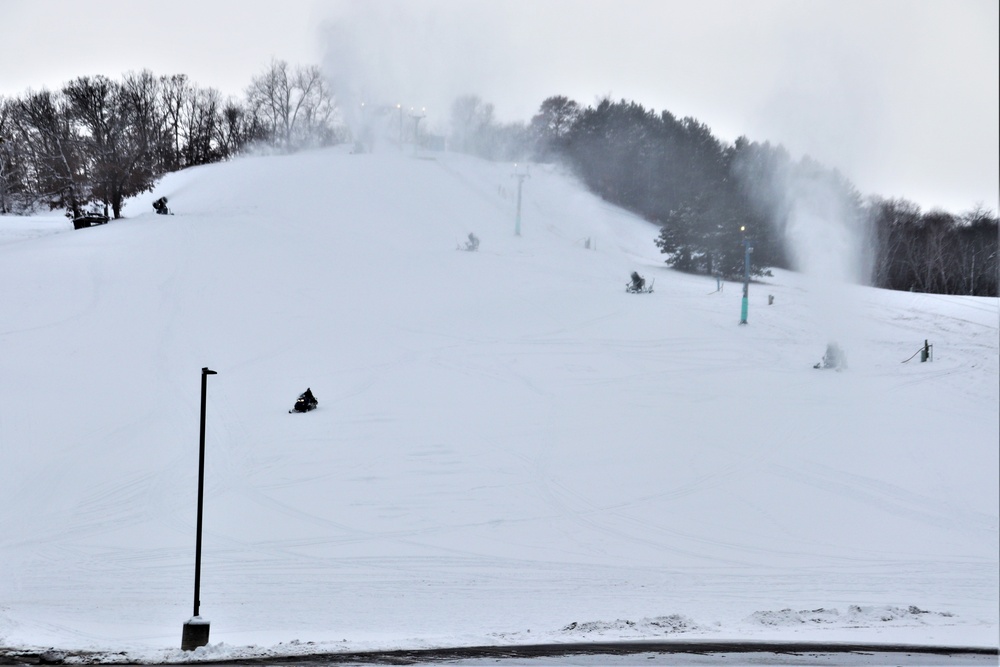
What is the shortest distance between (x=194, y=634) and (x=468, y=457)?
8.78 metres

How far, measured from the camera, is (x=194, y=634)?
33.1ft

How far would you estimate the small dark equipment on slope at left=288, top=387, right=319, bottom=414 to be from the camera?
798 inches

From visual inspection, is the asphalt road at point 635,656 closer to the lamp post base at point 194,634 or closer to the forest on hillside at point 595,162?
the lamp post base at point 194,634

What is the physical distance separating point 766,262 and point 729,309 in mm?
10521

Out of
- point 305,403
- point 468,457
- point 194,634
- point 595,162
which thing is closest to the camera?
point 194,634

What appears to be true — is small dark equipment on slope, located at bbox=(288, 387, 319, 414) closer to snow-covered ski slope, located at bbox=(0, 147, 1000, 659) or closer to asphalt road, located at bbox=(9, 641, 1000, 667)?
snow-covered ski slope, located at bbox=(0, 147, 1000, 659)

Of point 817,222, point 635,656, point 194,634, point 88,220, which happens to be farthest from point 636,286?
point 88,220

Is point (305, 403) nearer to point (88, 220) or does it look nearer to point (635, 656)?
point (635, 656)

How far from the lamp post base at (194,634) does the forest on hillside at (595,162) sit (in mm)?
23966

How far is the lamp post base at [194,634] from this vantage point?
1005 centimetres

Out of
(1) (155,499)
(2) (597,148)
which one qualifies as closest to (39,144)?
(2) (597,148)

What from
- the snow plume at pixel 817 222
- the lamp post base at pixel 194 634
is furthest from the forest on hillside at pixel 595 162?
the lamp post base at pixel 194 634

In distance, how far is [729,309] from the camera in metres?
32.2

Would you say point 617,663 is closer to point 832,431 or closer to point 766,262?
point 832,431
